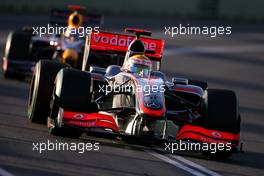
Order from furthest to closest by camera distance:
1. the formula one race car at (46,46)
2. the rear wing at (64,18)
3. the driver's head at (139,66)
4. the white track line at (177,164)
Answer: the rear wing at (64,18), the formula one race car at (46,46), the driver's head at (139,66), the white track line at (177,164)

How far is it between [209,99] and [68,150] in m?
2.31

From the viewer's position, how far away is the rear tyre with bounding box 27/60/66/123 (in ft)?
47.9

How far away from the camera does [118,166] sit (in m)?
11.6

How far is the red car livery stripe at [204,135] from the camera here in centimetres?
1289

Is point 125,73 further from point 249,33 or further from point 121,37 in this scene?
point 249,33

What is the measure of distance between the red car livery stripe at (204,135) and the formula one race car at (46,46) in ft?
30.8

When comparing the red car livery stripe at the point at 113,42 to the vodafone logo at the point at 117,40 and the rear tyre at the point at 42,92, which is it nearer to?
the vodafone logo at the point at 117,40

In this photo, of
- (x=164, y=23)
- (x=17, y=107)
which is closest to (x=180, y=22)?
(x=164, y=23)

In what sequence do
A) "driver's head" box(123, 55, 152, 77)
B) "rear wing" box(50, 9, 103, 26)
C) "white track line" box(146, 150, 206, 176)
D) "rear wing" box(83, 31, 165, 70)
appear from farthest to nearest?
"rear wing" box(50, 9, 103, 26), "rear wing" box(83, 31, 165, 70), "driver's head" box(123, 55, 152, 77), "white track line" box(146, 150, 206, 176)

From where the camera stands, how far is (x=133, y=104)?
13547 mm

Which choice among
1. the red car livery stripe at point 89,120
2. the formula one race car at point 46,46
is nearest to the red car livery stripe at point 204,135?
the red car livery stripe at point 89,120

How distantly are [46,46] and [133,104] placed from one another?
9770mm

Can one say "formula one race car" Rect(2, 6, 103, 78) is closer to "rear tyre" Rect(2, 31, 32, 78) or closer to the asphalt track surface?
"rear tyre" Rect(2, 31, 32, 78)

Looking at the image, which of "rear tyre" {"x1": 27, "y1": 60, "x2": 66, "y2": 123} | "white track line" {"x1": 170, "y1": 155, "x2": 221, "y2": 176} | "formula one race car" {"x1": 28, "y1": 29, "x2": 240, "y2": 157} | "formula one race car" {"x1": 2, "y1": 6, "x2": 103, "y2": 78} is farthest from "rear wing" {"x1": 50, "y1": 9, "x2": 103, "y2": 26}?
"white track line" {"x1": 170, "y1": 155, "x2": 221, "y2": 176}
